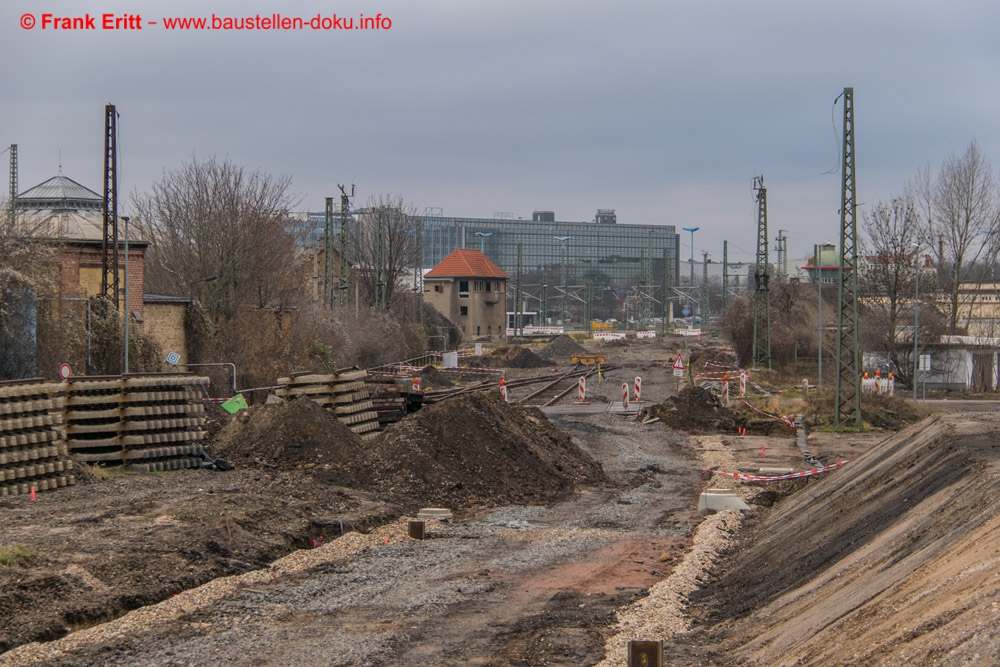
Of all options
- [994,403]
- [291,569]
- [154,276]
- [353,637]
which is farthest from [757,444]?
[154,276]

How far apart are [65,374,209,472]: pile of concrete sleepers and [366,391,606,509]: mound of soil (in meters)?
3.89

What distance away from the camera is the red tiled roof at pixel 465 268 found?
4001 inches

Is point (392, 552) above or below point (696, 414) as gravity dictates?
below

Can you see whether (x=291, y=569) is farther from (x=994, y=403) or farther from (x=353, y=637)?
(x=994, y=403)

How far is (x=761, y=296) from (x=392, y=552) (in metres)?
44.0

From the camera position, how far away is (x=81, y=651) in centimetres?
944

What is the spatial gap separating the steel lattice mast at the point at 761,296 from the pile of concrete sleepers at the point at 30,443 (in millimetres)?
34083

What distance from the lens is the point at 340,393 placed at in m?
26.0

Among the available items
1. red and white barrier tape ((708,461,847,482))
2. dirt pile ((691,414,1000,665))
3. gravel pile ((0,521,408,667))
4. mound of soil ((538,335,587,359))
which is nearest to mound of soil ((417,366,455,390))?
red and white barrier tape ((708,461,847,482))

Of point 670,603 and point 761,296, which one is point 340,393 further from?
point 761,296

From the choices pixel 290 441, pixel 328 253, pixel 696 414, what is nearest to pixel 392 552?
pixel 290 441

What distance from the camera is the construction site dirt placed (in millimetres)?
9805

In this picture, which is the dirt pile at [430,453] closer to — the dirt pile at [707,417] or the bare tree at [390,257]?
the dirt pile at [707,417]

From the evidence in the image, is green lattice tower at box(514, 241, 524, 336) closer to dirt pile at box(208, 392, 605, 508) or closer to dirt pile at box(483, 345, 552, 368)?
dirt pile at box(483, 345, 552, 368)
